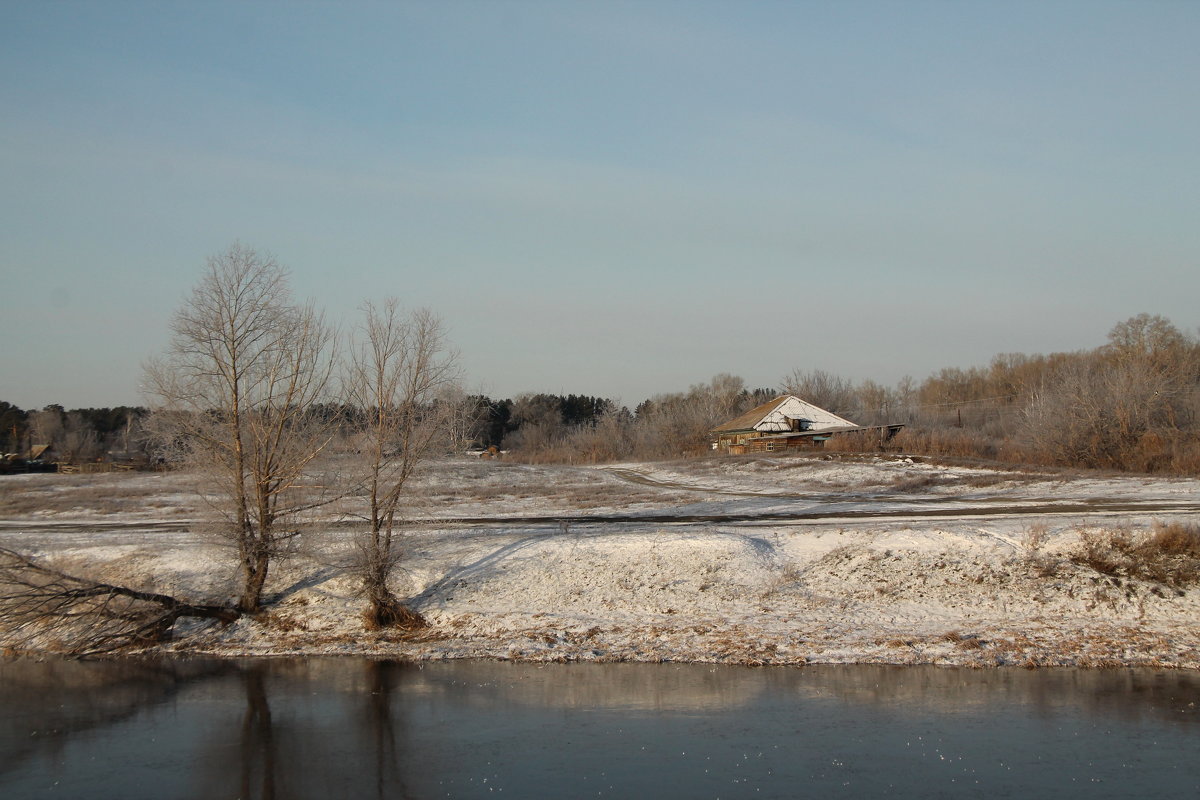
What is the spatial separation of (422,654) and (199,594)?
681cm

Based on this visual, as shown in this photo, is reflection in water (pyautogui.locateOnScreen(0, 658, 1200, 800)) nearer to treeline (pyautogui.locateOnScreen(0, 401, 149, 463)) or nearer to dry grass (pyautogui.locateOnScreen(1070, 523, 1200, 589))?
dry grass (pyautogui.locateOnScreen(1070, 523, 1200, 589))

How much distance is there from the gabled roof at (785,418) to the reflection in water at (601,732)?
192 ft

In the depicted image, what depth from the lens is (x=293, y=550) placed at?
1955 centimetres

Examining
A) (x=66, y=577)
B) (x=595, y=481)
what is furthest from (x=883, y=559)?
(x=595, y=481)

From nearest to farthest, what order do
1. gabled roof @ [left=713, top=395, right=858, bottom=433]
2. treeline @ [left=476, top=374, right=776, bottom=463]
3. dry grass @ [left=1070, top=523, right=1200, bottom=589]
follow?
dry grass @ [left=1070, top=523, right=1200, bottom=589], gabled roof @ [left=713, top=395, right=858, bottom=433], treeline @ [left=476, top=374, right=776, bottom=463]

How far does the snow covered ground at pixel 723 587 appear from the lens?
54.4ft

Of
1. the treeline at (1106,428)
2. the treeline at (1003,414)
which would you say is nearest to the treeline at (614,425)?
the treeline at (1003,414)

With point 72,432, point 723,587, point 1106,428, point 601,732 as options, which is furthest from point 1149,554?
point 72,432

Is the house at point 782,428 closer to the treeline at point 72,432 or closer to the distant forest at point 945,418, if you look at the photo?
the distant forest at point 945,418

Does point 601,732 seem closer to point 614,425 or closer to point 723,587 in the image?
point 723,587

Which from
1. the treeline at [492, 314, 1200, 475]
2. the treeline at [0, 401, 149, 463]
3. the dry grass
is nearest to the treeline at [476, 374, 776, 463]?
the treeline at [492, 314, 1200, 475]

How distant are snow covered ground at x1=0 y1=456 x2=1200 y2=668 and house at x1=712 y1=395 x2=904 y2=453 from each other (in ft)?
136

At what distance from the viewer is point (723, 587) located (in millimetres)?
19344

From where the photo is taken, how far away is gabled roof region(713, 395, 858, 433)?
73000mm
